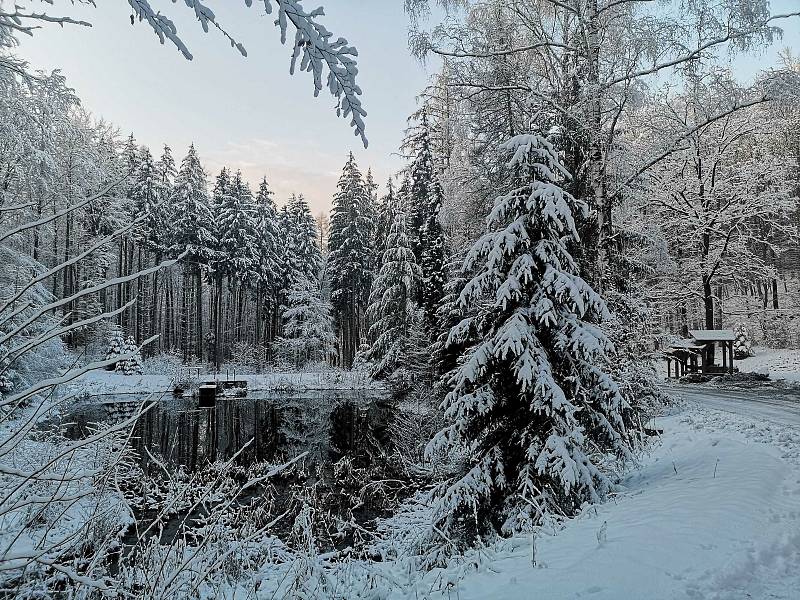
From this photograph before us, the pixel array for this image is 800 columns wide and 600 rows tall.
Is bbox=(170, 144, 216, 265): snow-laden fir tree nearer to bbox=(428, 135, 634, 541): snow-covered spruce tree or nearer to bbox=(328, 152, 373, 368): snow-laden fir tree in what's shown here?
bbox=(328, 152, 373, 368): snow-laden fir tree

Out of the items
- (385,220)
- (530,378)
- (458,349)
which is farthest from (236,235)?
(530,378)

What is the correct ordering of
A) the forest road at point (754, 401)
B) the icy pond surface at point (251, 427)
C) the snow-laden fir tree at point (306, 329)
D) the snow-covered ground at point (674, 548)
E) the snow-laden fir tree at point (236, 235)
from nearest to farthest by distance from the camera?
the snow-covered ground at point (674, 548) → the forest road at point (754, 401) → the icy pond surface at point (251, 427) → the snow-laden fir tree at point (306, 329) → the snow-laden fir tree at point (236, 235)

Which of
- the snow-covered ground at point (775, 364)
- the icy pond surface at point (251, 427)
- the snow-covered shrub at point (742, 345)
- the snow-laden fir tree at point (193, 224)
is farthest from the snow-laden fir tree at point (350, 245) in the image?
the snow-covered ground at point (775, 364)

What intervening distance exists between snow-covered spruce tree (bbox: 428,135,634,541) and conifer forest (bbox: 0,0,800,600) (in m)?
0.04

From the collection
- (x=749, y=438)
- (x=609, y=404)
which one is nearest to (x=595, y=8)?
(x=609, y=404)

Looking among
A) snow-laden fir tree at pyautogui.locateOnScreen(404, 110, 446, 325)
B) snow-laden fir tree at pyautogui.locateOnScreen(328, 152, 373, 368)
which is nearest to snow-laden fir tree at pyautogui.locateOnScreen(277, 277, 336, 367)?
snow-laden fir tree at pyautogui.locateOnScreen(328, 152, 373, 368)

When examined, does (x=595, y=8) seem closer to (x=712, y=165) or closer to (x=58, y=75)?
(x=58, y=75)

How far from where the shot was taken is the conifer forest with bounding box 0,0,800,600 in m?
2.13

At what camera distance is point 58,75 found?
45.7 feet

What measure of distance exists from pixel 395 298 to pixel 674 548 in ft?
71.4

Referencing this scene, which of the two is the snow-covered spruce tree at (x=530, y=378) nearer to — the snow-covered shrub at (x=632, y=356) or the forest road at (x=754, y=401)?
the snow-covered shrub at (x=632, y=356)

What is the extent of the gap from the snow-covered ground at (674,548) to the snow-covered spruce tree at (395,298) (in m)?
18.5

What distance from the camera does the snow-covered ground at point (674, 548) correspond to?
11.9 ft

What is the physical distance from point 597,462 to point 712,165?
73.5ft
